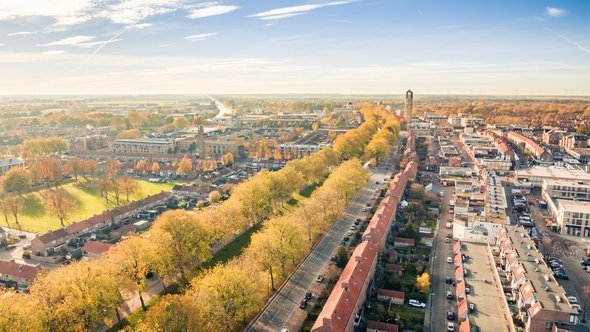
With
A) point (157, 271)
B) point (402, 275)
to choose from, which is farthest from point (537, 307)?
point (157, 271)

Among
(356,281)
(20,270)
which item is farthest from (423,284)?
(20,270)

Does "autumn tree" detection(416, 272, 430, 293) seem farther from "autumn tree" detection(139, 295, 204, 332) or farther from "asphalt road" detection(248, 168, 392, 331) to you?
"autumn tree" detection(139, 295, 204, 332)

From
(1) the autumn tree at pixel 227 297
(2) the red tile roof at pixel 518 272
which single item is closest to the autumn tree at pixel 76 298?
(1) the autumn tree at pixel 227 297

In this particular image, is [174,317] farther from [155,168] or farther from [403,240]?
[155,168]

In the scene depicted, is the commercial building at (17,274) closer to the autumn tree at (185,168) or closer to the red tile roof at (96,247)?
the red tile roof at (96,247)

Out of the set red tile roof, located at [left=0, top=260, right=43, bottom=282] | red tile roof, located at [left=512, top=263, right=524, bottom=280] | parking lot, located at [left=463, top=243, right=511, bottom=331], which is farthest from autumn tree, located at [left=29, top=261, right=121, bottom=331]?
red tile roof, located at [left=512, top=263, right=524, bottom=280]
